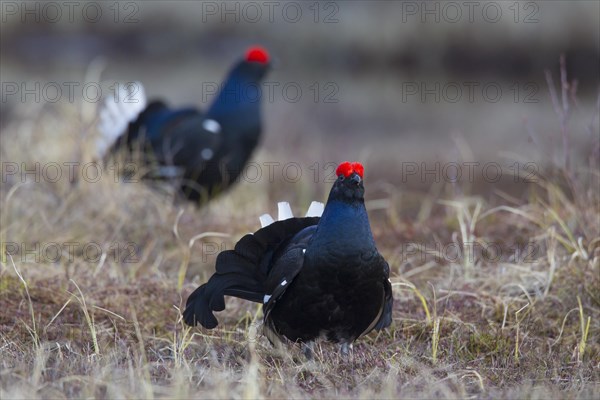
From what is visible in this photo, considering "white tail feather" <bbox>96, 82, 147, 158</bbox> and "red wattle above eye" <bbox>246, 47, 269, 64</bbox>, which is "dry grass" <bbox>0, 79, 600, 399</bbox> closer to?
"white tail feather" <bbox>96, 82, 147, 158</bbox>

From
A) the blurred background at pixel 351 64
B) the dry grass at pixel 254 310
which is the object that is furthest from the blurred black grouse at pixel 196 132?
the blurred background at pixel 351 64

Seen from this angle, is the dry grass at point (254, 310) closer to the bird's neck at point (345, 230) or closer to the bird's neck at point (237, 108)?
the bird's neck at point (345, 230)

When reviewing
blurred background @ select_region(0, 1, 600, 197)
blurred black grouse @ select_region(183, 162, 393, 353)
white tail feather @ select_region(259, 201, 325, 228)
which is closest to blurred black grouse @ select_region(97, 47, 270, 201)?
blurred background @ select_region(0, 1, 600, 197)

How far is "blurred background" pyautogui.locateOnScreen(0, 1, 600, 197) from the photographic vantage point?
909 centimetres

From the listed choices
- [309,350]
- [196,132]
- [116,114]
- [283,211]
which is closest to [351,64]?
[116,114]

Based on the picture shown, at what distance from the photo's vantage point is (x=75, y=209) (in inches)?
198

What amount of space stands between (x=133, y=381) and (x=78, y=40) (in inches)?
490

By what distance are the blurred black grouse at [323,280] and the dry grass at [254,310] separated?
0.12 m

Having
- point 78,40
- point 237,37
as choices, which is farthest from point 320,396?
point 78,40

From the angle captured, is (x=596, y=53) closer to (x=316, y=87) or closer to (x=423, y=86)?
(x=423, y=86)

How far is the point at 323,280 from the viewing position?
10.5 ft

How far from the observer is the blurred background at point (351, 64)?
9094mm

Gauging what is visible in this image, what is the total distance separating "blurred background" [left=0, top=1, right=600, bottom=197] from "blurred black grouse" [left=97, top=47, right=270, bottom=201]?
113 centimetres

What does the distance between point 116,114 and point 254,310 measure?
2.76 meters
